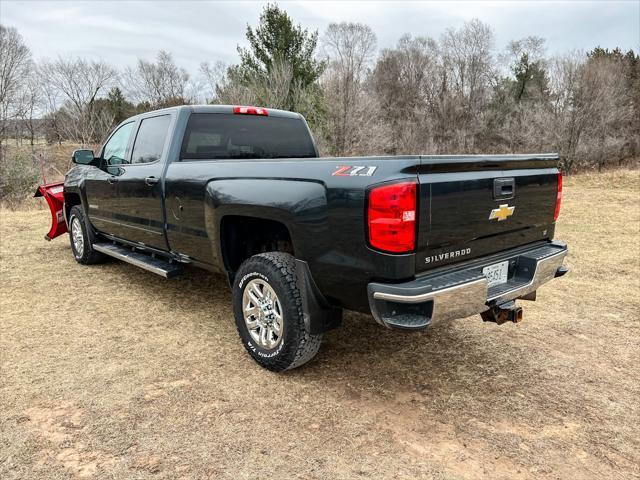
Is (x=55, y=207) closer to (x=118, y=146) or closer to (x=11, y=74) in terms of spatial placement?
(x=118, y=146)

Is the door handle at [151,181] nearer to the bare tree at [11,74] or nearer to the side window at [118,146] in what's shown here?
the side window at [118,146]

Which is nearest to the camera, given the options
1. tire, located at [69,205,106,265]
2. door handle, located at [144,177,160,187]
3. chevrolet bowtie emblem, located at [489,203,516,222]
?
chevrolet bowtie emblem, located at [489,203,516,222]

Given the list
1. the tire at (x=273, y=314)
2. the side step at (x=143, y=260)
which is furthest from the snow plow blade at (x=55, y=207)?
the tire at (x=273, y=314)

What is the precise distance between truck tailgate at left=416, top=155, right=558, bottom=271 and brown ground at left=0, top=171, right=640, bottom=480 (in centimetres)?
95

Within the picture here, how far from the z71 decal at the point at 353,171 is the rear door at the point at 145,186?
209 cm

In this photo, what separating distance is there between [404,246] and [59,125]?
41.8 meters

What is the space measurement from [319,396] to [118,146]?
12.6 feet

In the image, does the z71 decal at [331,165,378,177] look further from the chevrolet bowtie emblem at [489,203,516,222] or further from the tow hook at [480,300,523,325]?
the tow hook at [480,300,523,325]

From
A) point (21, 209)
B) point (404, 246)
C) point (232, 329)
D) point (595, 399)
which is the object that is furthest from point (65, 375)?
point (21, 209)

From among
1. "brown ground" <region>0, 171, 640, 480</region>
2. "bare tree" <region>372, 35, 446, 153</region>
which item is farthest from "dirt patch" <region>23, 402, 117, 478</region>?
"bare tree" <region>372, 35, 446, 153</region>

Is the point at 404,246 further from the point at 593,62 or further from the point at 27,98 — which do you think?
the point at 593,62

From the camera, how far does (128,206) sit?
478 cm

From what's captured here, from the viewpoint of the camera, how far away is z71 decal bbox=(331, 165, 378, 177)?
2.50m

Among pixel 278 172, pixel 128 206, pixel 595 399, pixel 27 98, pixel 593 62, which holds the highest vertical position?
pixel 593 62
